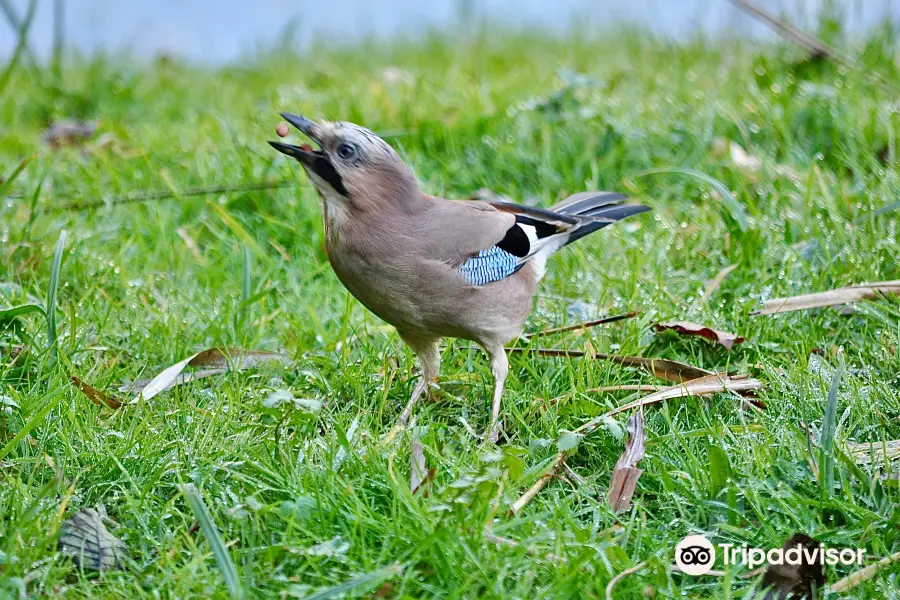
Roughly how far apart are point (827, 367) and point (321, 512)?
1943 millimetres

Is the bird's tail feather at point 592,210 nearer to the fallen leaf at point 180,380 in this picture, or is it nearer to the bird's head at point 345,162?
the bird's head at point 345,162

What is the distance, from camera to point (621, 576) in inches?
112

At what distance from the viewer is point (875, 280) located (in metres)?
4.39

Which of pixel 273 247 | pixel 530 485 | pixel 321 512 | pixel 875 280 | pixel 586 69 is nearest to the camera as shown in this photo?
pixel 321 512

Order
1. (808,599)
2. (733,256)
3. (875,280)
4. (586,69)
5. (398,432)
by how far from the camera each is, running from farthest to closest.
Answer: (586,69)
(733,256)
(875,280)
(398,432)
(808,599)

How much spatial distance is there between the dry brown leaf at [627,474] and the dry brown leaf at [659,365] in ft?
1.83

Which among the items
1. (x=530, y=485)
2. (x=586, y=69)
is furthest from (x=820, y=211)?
(x=586, y=69)

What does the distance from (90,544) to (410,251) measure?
142 centimetres

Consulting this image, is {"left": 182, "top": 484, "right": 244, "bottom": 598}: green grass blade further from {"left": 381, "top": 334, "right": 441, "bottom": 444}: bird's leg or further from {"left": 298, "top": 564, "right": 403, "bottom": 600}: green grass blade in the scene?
Result: {"left": 381, "top": 334, "right": 441, "bottom": 444}: bird's leg

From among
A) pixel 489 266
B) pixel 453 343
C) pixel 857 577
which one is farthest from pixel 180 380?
pixel 857 577

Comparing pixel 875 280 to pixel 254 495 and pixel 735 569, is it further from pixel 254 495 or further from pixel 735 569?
pixel 254 495

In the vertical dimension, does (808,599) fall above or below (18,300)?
below

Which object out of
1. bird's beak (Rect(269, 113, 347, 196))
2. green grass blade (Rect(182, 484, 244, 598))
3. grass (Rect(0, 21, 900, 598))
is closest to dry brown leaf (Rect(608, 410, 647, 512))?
grass (Rect(0, 21, 900, 598))

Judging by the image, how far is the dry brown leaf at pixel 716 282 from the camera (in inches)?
177
